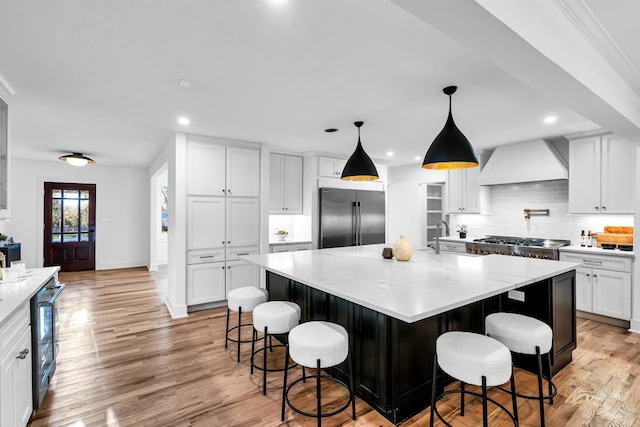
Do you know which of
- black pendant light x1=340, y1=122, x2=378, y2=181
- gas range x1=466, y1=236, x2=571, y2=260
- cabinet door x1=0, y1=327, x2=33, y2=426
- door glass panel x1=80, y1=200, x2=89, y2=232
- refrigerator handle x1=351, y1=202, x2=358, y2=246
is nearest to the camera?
cabinet door x1=0, y1=327, x2=33, y2=426

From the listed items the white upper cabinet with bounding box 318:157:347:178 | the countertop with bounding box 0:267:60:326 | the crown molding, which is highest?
the crown molding

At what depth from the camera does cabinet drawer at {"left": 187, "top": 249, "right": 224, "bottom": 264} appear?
4.25m

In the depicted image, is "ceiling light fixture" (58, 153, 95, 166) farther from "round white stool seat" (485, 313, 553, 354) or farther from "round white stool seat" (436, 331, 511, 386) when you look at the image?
"round white stool seat" (485, 313, 553, 354)

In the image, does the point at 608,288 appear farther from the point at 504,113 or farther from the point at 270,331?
the point at 270,331

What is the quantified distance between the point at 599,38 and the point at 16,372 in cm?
382

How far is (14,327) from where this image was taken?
1.72 m

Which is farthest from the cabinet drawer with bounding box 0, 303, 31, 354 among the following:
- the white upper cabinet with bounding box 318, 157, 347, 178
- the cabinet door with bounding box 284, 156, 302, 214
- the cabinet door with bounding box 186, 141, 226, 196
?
the white upper cabinet with bounding box 318, 157, 347, 178

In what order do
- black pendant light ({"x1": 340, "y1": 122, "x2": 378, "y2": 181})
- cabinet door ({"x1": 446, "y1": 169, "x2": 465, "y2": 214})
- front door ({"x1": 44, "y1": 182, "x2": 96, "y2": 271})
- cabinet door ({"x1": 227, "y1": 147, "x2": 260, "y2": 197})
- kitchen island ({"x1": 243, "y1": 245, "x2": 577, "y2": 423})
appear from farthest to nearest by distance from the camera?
front door ({"x1": 44, "y1": 182, "x2": 96, "y2": 271}) < cabinet door ({"x1": 446, "y1": 169, "x2": 465, "y2": 214}) < cabinet door ({"x1": 227, "y1": 147, "x2": 260, "y2": 197}) < black pendant light ({"x1": 340, "y1": 122, "x2": 378, "y2": 181}) < kitchen island ({"x1": 243, "y1": 245, "x2": 577, "y2": 423})

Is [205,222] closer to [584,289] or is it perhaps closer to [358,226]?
[358,226]

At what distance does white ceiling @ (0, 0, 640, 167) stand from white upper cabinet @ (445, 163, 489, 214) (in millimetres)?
1422

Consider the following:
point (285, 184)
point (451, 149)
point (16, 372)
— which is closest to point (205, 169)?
point (285, 184)

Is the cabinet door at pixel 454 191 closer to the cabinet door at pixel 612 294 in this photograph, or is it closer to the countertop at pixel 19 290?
the cabinet door at pixel 612 294

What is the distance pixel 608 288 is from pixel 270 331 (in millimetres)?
3959

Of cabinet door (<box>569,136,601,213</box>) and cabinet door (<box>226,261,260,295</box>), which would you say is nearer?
cabinet door (<box>569,136,601,213</box>)
